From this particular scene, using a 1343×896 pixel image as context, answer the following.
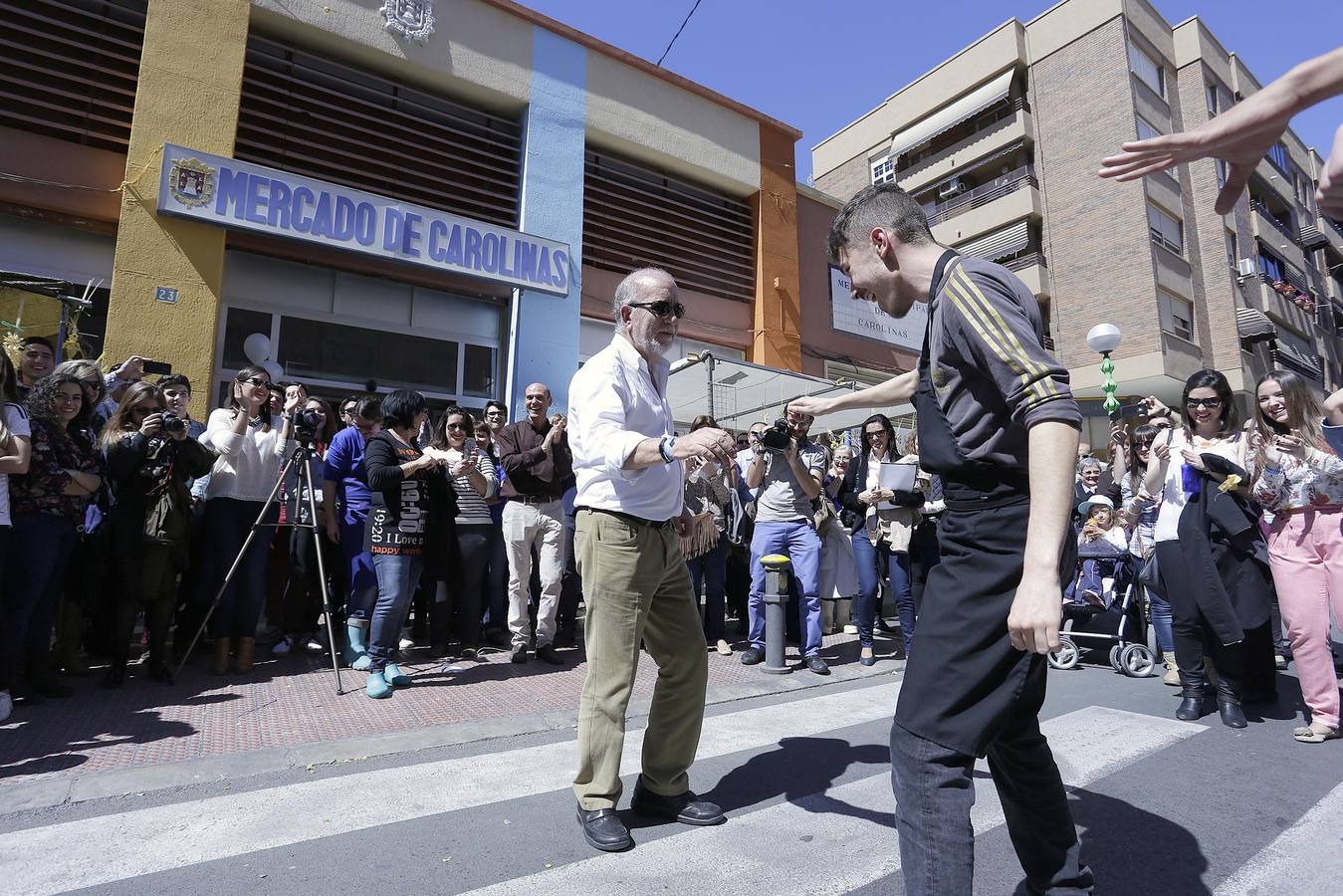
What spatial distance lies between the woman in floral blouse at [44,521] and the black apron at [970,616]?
16.1 ft

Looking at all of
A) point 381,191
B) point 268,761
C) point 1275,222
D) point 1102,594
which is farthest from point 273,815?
point 1275,222

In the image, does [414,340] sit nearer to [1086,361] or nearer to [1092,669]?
[1092,669]

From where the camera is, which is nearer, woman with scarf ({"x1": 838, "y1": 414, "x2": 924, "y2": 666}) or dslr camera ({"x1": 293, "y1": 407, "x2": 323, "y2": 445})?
dslr camera ({"x1": 293, "y1": 407, "x2": 323, "y2": 445})

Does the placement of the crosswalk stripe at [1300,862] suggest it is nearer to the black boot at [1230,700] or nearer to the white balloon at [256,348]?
the black boot at [1230,700]

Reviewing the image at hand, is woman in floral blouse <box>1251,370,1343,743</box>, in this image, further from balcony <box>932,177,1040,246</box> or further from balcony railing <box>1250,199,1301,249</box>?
balcony railing <box>1250,199,1301,249</box>

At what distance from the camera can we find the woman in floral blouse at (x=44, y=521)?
4164 mm

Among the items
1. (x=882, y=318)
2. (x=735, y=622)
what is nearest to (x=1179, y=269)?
(x=882, y=318)

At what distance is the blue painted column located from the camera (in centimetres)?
1159

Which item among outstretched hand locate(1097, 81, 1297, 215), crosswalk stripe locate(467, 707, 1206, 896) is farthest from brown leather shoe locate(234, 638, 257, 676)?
outstretched hand locate(1097, 81, 1297, 215)

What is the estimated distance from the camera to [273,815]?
2.82 meters

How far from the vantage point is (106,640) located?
5.29 metres

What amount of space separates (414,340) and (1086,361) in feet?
71.8

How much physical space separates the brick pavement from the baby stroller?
7.82 ft

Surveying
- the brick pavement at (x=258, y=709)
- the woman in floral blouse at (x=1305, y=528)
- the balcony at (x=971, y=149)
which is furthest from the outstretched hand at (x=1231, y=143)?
the balcony at (x=971, y=149)
